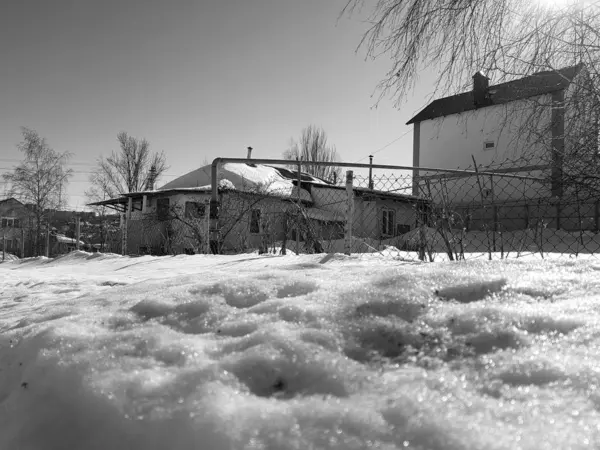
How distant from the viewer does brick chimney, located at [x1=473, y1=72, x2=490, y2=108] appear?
132 inches

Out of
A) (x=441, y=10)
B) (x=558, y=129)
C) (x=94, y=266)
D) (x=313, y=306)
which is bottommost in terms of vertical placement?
(x=94, y=266)

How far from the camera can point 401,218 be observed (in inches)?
760

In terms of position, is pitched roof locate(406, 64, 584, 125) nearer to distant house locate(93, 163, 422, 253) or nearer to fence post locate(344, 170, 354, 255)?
fence post locate(344, 170, 354, 255)

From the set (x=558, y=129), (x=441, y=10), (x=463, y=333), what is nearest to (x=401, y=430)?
(x=463, y=333)

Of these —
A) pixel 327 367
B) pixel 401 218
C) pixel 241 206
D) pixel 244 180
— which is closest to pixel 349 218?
pixel 327 367

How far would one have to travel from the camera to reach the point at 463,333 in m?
1.11

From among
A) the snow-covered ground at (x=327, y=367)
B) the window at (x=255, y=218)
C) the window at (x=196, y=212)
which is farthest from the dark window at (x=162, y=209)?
the snow-covered ground at (x=327, y=367)

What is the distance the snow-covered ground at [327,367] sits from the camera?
747mm

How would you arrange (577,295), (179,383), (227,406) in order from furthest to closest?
1. (577,295)
2. (179,383)
3. (227,406)

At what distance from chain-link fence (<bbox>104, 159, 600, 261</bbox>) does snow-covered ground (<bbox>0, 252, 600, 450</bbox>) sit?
95.1 inches

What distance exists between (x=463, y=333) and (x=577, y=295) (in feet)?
1.58

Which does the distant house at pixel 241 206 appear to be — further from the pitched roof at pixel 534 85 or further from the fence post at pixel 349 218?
the pitched roof at pixel 534 85

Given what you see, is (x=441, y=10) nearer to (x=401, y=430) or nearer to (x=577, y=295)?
(x=577, y=295)

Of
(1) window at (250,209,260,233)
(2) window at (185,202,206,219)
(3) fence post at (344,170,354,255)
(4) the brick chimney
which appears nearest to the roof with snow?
(2) window at (185,202,206,219)
